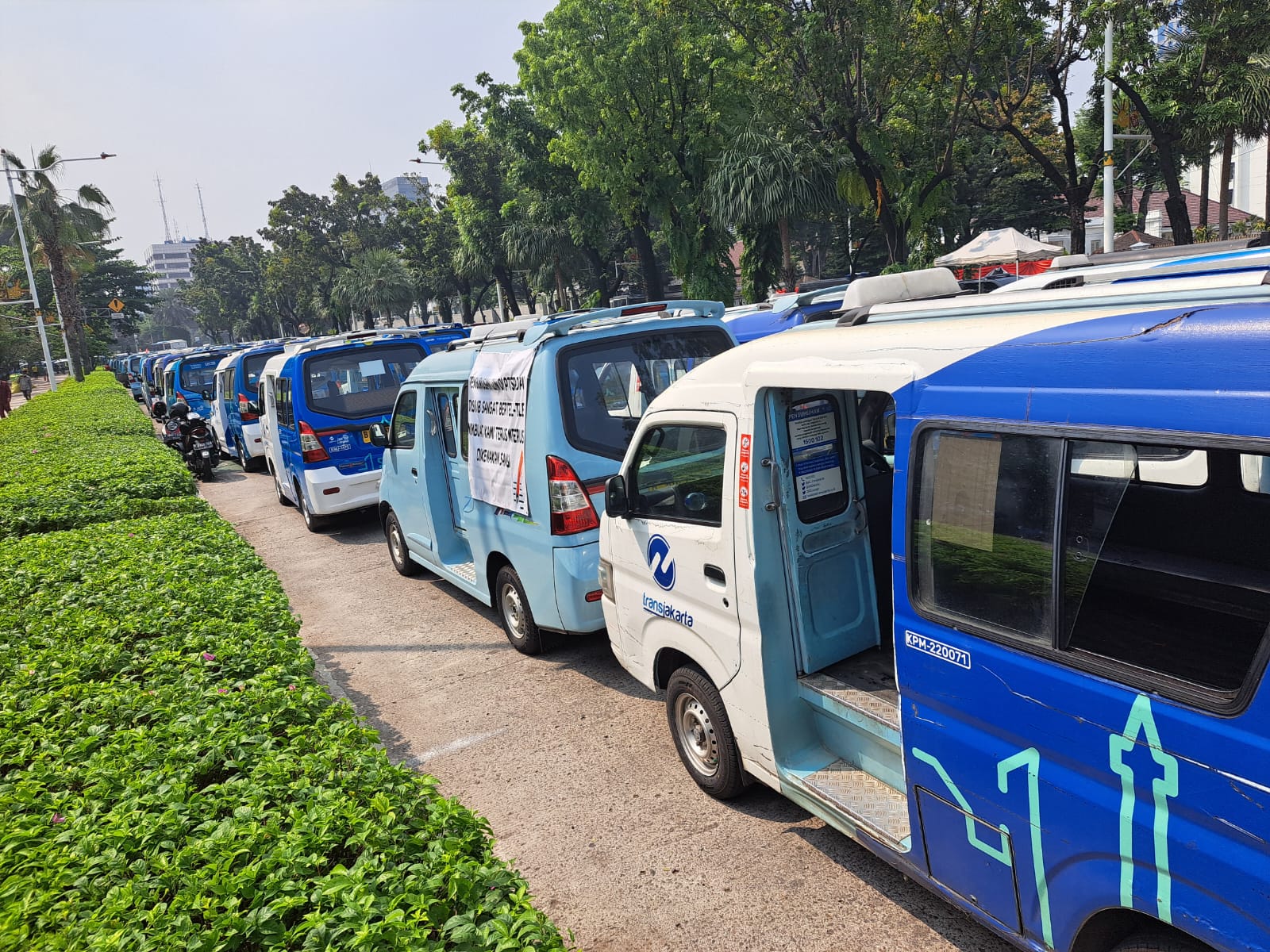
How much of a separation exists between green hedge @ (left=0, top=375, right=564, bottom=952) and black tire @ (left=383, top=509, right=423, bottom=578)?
4200 millimetres

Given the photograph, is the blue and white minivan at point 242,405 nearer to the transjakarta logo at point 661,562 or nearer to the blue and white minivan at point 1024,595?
→ the transjakarta logo at point 661,562

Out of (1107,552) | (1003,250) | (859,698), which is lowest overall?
(859,698)

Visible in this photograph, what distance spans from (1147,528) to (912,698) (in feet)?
2.91

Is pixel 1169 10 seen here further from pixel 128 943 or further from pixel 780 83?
pixel 128 943

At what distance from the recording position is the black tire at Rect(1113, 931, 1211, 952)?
7.22 feet

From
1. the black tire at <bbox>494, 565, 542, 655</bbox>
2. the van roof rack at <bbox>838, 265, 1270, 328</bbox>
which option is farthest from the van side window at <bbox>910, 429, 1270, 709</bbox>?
the black tire at <bbox>494, 565, 542, 655</bbox>

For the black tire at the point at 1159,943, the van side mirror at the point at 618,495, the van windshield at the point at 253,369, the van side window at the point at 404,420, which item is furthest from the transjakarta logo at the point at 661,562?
the van windshield at the point at 253,369

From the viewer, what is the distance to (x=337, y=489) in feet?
35.1

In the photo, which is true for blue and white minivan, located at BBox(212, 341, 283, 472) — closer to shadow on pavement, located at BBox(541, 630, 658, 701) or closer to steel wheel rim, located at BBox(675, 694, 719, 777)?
shadow on pavement, located at BBox(541, 630, 658, 701)

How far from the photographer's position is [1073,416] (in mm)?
2352

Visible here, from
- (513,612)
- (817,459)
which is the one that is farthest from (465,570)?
(817,459)

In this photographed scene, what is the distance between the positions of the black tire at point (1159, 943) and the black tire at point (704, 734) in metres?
1.92

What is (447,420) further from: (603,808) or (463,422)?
(603,808)

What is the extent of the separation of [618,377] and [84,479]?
20.7 feet
